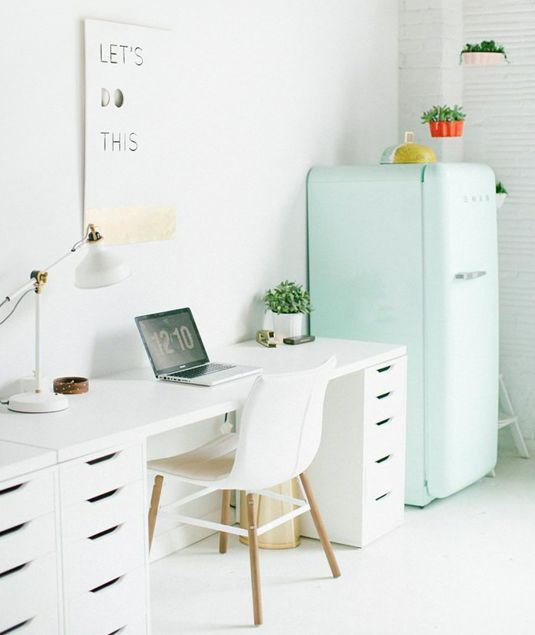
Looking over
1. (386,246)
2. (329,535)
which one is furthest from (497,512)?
(386,246)

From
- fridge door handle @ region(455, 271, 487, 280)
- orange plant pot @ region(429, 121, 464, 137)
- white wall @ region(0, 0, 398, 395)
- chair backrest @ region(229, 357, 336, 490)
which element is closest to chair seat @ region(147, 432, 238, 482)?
chair backrest @ region(229, 357, 336, 490)

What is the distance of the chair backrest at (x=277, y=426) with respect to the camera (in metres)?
3.03

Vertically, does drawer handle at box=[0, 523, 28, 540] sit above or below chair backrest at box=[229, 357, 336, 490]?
below

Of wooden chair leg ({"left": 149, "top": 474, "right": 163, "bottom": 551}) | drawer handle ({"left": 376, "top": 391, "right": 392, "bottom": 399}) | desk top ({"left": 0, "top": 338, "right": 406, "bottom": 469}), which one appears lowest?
wooden chair leg ({"left": 149, "top": 474, "right": 163, "bottom": 551})

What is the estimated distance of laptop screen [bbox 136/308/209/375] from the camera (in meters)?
3.40

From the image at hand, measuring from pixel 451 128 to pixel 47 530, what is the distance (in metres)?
2.78

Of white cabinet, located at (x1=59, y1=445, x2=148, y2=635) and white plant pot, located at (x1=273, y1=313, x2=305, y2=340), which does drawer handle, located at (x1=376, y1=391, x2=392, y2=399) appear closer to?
white plant pot, located at (x1=273, y1=313, x2=305, y2=340)

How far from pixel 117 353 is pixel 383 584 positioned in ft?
3.80

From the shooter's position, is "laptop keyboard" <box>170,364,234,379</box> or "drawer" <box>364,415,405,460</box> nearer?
"laptop keyboard" <box>170,364,234,379</box>

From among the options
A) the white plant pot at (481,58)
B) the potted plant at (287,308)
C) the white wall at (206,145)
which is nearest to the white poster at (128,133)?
the white wall at (206,145)

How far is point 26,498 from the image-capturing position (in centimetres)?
241

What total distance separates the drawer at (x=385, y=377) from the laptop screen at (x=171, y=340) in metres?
0.60

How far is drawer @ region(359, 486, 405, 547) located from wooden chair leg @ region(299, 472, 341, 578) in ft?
0.96

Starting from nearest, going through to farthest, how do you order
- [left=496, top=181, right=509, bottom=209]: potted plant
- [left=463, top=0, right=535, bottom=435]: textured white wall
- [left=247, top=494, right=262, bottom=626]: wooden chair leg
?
[left=247, top=494, right=262, bottom=626]: wooden chair leg
[left=496, top=181, right=509, bottom=209]: potted plant
[left=463, top=0, right=535, bottom=435]: textured white wall
